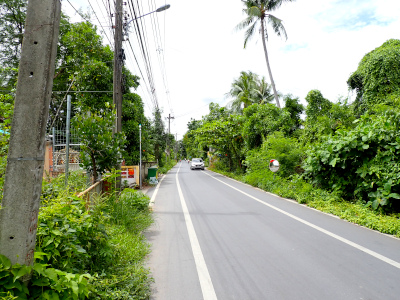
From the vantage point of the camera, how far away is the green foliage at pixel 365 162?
6804 mm

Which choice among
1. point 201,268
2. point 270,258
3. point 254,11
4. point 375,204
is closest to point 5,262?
point 201,268

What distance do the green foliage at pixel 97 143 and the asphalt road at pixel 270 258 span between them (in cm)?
199

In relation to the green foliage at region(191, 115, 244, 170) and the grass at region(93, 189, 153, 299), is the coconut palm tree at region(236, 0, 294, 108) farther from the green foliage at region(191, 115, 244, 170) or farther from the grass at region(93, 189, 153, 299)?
the grass at region(93, 189, 153, 299)

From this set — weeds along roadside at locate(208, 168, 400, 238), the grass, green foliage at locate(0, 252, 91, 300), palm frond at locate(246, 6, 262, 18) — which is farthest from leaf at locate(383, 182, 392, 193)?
palm frond at locate(246, 6, 262, 18)

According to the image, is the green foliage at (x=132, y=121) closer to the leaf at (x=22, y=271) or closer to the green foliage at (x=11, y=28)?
the green foliage at (x=11, y=28)

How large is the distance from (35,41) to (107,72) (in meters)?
11.4

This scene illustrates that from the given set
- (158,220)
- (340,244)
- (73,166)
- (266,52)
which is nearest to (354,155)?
(340,244)

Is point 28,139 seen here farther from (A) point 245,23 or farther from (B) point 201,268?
(A) point 245,23

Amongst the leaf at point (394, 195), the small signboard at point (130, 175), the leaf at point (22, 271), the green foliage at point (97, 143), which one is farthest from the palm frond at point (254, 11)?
the leaf at point (22, 271)

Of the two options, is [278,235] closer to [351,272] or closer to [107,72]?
[351,272]

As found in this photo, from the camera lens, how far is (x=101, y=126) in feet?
20.8

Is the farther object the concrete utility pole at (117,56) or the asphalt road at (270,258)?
the concrete utility pole at (117,56)

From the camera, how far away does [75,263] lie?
9.95 ft

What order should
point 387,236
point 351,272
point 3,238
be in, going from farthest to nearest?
1. point 387,236
2. point 351,272
3. point 3,238
